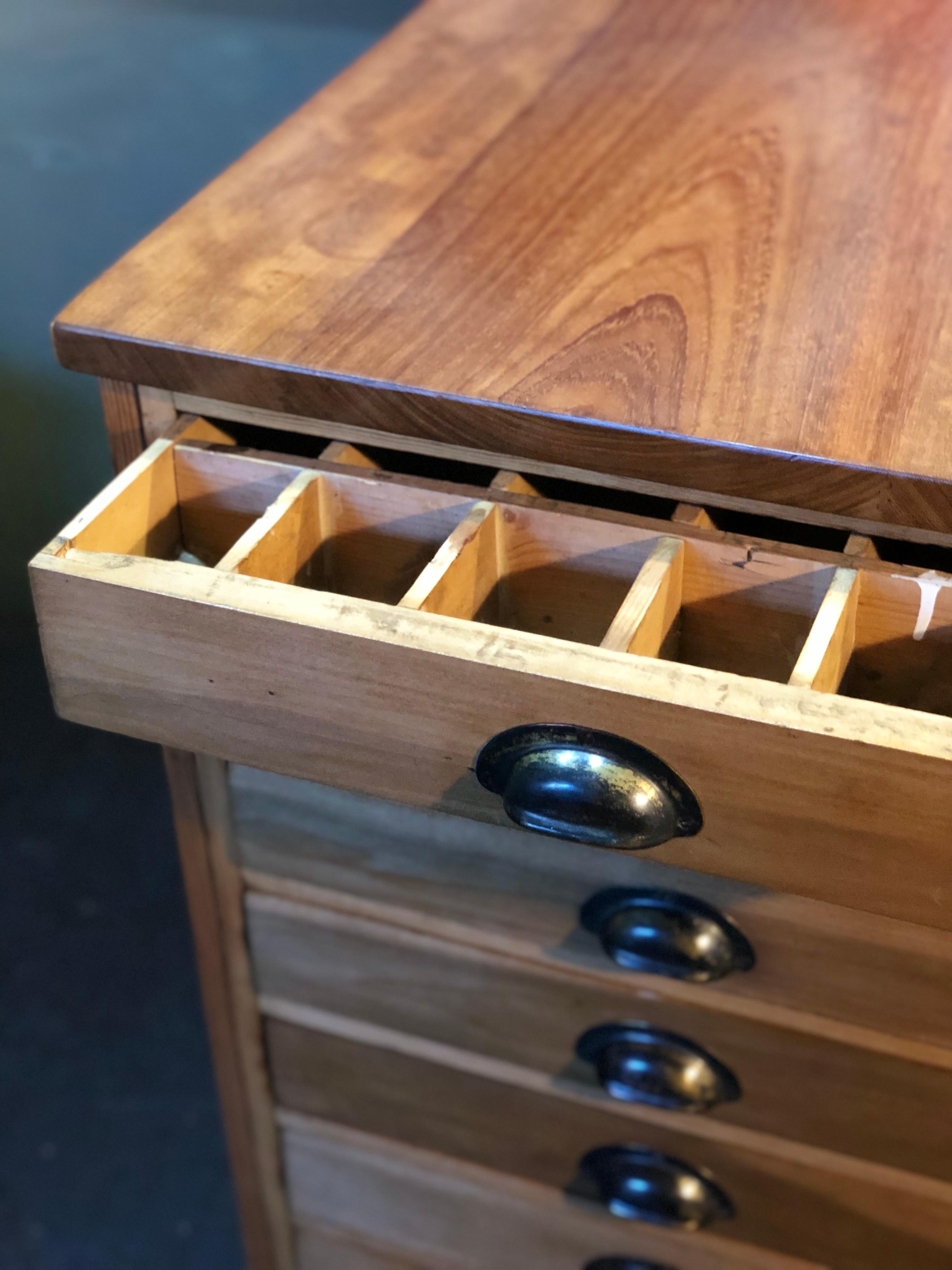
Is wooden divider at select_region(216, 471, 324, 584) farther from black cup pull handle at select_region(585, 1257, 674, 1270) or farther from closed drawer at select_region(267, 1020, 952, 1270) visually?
black cup pull handle at select_region(585, 1257, 674, 1270)

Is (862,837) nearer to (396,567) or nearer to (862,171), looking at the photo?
(396,567)

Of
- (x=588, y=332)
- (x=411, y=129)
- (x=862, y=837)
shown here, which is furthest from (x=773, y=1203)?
(x=411, y=129)

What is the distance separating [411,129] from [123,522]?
34 cm

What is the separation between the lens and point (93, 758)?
1.09 meters

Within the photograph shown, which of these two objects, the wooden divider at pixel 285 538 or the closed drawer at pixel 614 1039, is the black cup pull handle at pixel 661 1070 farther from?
the wooden divider at pixel 285 538

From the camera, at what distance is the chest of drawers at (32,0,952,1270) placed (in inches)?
15.4

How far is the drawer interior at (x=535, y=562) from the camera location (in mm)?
425

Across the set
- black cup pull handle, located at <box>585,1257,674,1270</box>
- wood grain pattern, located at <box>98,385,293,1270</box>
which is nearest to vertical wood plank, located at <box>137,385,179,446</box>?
wood grain pattern, located at <box>98,385,293,1270</box>

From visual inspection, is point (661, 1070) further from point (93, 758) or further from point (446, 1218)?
point (93, 758)

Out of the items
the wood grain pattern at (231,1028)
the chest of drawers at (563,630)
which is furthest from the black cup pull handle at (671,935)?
the wood grain pattern at (231,1028)

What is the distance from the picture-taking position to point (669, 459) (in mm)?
436

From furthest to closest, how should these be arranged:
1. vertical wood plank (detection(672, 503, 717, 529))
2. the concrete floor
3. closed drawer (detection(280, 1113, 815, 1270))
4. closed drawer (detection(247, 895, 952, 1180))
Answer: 1. the concrete floor
2. closed drawer (detection(280, 1113, 815, 1270))
3. closed drawer (detection(247, 895, 952, 1180))
4. vertical wood plank (detection(672, 503, 717, 529))

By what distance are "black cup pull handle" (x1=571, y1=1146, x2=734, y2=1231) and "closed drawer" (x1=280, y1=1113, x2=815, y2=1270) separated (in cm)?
5

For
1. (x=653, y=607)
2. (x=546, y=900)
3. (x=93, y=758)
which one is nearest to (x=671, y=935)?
(x=546, y=900)
